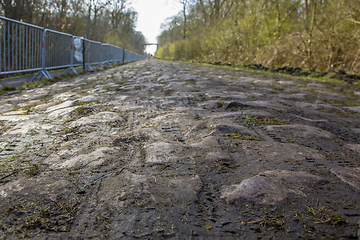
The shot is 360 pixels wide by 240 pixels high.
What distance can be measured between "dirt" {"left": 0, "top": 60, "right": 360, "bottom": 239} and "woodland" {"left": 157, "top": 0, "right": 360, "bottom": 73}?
23.4ft

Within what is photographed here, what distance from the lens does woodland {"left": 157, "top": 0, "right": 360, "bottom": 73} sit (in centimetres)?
845

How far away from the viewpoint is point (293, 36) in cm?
1045

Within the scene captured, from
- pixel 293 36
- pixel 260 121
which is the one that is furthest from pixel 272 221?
pixel 293 36

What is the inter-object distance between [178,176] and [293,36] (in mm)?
10830

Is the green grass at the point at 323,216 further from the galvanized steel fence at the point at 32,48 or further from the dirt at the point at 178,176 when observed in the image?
the galvanized steel fence at the point at 32,48

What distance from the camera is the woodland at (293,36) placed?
8453mm

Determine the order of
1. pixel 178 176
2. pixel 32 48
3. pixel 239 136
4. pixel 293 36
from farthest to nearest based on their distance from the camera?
pixel 293 36 < pixel 32 48 < pixel 239 136 < pixel 178 176

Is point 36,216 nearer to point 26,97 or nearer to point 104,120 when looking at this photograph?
point 104,120

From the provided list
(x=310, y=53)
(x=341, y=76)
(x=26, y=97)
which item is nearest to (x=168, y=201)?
(x=26, y=97)

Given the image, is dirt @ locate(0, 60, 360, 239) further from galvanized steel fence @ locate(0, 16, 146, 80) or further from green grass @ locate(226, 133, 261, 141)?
galvanized steel fence @ locate(0, 16, 146, 80)

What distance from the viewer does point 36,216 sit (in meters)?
1.15

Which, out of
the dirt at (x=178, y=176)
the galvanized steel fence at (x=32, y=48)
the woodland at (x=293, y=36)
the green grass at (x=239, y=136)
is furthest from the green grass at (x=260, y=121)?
the woodland at (x=293, y=36)

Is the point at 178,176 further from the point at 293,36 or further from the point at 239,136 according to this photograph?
the point at 293,36

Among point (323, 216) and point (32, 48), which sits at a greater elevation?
point (32, 48)
